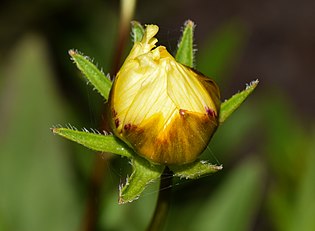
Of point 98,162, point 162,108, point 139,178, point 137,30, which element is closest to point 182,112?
point 162,108

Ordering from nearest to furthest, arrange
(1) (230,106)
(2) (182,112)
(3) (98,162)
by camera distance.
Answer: (2) (182,112), (1) (230,106), (3) (98,162)

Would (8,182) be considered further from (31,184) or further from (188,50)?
(188,50)

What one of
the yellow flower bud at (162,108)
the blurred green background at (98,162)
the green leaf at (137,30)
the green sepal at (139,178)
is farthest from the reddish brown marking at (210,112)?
the blurred green background at (98,162)

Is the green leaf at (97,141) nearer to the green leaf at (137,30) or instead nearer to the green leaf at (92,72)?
the green leaf at (92,72)

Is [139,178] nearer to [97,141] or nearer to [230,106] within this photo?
[97,141]

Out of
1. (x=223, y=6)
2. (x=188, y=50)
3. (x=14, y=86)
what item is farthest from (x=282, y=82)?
(x=188, y=50)

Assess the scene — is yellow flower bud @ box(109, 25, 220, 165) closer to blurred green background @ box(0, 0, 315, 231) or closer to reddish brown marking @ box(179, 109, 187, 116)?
reddish brown marking @ box(179, 109, 187, 116)
